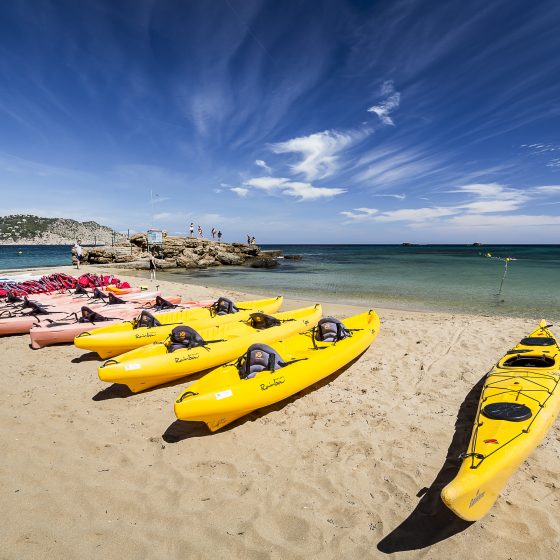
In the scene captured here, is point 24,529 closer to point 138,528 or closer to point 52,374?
point 138,528

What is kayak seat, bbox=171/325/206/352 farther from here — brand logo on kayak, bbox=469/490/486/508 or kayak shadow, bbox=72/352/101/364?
brand logo on kayak, bbox=469/490/486/508

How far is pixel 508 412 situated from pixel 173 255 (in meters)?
39.1


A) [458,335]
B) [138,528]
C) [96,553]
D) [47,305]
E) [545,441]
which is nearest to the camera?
[96,553]

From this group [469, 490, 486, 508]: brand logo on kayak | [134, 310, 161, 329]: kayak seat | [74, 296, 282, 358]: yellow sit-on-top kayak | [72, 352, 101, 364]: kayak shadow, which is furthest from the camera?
[134, 310, 161, 329]: kayak seat

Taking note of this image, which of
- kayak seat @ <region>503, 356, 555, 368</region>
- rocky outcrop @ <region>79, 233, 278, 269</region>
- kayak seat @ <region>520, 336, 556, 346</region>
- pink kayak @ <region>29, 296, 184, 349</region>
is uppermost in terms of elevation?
rocky outcrop @ <region>79, 233, 278, 269</region>

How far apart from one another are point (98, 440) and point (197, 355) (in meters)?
2.18

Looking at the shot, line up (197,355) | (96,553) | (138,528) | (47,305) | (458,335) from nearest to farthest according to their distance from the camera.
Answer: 1. (96,553)
2. (138,528)
3. (197,355)
4. (458,335)
5. (47,305)

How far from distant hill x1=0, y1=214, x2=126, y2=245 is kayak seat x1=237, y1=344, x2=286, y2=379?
355 ft

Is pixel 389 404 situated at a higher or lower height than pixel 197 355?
lower

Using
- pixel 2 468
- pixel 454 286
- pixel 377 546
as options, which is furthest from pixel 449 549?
pixel 454 286

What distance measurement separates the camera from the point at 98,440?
451 cm

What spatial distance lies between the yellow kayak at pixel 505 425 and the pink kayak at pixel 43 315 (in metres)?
10.0

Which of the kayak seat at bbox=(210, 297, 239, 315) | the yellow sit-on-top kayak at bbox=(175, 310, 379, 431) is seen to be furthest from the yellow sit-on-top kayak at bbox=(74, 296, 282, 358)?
the yellow sit-on-top kayak at bbox=(175, 310, 379, 431)

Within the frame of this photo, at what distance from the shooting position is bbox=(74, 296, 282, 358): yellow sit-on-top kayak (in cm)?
714
